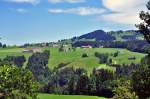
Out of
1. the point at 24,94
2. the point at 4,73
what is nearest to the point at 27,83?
the point at 24,94

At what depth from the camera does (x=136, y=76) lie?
142 meters

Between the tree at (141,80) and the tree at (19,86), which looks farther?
the tree at (141,80)

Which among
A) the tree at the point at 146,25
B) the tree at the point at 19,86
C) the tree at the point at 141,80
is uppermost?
the tree at the point at 146,25

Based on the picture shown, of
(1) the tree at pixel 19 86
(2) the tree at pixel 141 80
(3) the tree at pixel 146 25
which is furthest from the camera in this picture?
(2) the tree at pixel 141 80

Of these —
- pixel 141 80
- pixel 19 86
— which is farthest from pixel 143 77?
pixel 19 86

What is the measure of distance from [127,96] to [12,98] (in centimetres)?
2319

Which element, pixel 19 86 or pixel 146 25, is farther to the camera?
pixel 19 86

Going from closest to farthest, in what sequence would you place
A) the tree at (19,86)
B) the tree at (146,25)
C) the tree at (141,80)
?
the tree at (146,25) < the tree at (19,86) < the tree at (141,80)

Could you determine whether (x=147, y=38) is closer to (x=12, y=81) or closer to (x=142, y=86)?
(x=12, y=81)

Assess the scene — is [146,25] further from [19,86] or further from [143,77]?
[143,77]

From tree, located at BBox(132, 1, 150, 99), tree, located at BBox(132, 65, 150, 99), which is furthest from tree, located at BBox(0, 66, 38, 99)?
tree, located at BBox(132, 65, 150, 99)

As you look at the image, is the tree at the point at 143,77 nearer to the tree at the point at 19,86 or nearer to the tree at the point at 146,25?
the tree at the point at 146,25

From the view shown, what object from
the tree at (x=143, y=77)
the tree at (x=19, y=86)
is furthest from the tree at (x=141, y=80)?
the tree at (x=19, y=86)

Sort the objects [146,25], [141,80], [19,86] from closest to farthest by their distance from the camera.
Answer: [146,25]
[19,86]
[141,80]
